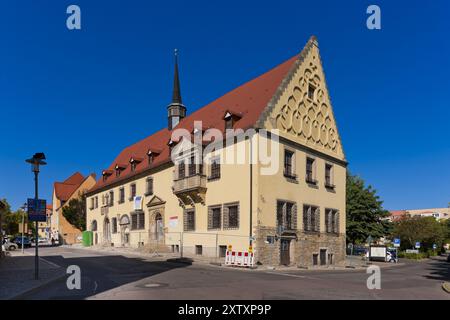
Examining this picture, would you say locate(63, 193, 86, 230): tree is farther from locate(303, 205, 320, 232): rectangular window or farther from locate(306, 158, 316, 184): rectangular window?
locate(306, 158, 316, 184): rectangular window

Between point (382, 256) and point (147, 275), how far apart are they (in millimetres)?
34078

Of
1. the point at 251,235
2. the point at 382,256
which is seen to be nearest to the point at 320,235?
the point at 251,235

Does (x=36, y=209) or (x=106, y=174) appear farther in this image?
(x=106, y=174)

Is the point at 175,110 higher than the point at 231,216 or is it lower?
higher

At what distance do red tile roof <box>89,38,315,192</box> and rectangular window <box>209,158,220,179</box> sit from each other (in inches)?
97.8

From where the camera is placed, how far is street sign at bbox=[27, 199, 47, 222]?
15367mm

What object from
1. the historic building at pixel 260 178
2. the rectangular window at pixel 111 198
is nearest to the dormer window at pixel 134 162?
the historic building at pixel 260 178

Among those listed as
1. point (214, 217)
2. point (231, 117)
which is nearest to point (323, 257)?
point (214, 217)

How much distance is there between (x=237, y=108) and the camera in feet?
104

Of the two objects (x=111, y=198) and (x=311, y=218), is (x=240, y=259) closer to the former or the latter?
(x=311, y=218)

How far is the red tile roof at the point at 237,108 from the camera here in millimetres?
28688

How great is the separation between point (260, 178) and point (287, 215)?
422cm

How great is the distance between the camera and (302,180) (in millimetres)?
30062
